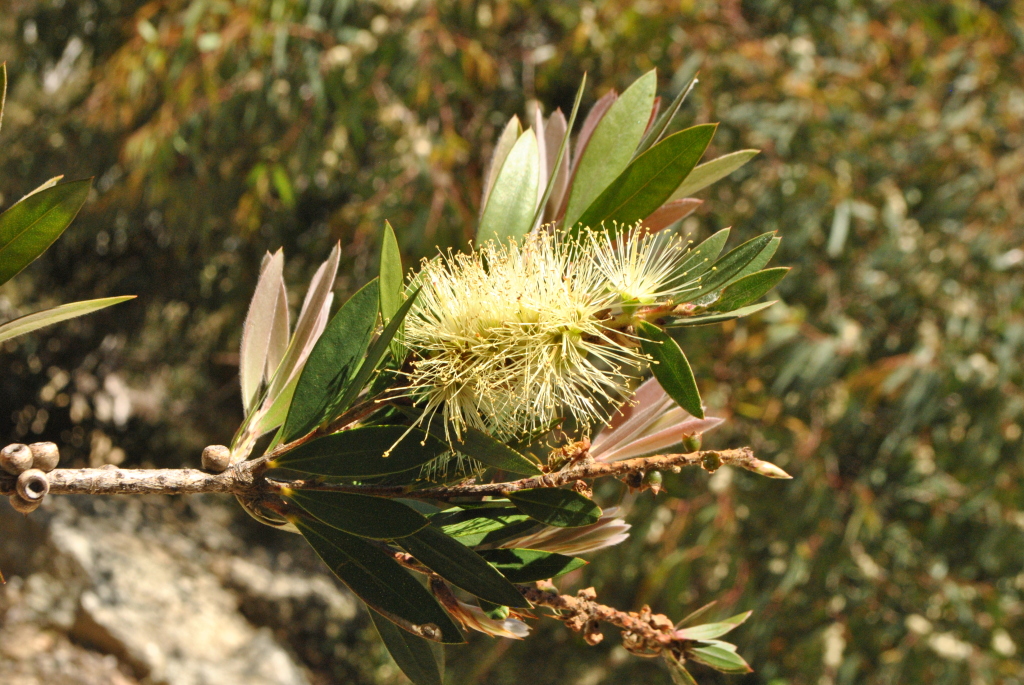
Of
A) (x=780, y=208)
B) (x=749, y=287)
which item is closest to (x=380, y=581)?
(x=749, y=287)

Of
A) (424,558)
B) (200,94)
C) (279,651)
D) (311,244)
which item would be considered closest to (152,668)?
(279,651)

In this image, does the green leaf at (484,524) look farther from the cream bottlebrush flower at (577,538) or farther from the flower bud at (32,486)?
the flower bud at (32,486)

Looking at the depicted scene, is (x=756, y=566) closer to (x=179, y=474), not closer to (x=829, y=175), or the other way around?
(x=829, y=175)

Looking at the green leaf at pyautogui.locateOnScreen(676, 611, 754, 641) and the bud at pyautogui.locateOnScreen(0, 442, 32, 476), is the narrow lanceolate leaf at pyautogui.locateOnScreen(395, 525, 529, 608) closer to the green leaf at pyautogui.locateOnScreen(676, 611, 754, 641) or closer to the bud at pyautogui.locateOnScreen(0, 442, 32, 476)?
the green leaf at pyautogui.locateOnScreen(676, 611, 754, 641)

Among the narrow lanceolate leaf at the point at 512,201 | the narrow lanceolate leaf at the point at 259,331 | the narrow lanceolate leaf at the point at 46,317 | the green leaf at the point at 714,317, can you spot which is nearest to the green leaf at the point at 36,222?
the narrow lanceolate leaf at the point at 46,317

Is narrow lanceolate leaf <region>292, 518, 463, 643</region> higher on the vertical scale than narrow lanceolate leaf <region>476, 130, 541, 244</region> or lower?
lower

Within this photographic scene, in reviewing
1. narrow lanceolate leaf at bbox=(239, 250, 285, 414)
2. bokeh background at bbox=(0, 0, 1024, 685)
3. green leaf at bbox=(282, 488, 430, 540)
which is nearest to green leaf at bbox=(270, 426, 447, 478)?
green leaf at bbox=(282, 488, 430, 540)

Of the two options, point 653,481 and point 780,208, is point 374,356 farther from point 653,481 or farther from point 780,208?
point 780,208
